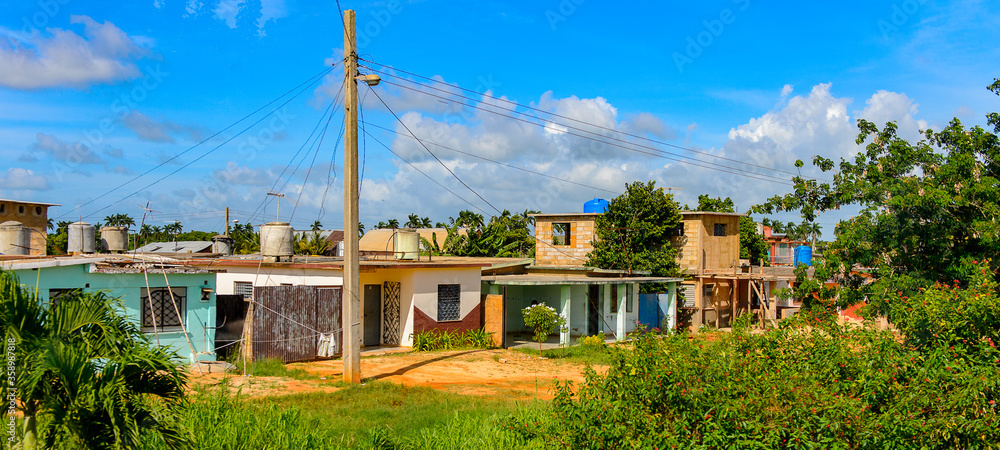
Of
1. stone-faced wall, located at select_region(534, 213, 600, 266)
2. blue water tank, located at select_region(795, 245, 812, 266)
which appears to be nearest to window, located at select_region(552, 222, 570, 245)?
stone-faced wall, located at select_region(534, 213, 600, 266)

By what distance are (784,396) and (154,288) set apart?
14.2 metres

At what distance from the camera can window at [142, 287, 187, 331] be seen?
1572 centimetres

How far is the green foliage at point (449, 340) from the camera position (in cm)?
2077

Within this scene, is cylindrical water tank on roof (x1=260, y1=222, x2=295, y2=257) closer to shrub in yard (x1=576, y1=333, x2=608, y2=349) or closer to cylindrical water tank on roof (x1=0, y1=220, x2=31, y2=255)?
cylindrical water tank on roof (x1=0, y1=220, x2=31, y2=255)

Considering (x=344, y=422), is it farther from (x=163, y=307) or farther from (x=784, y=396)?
(x=163, y=307)

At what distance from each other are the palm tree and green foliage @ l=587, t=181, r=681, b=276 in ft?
81.1

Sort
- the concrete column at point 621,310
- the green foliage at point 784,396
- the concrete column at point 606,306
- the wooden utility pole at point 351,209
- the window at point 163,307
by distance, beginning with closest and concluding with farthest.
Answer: the green foliage at point 784,396 < the wooden utility pole at point 351,209 < the window at point 163,307 < the concrete column at point 621,310 < the concrete column at point 606,306

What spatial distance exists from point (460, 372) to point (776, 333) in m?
11.0

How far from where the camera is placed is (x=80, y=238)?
20.9 m

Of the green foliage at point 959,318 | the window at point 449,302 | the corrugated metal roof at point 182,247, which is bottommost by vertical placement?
the window at point 449,302

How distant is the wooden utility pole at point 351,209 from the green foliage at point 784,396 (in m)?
7.86

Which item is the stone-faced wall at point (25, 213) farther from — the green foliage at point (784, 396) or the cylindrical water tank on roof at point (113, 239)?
the green foliage at point (784, 396)

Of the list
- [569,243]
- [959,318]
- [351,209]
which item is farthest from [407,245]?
[959,318]

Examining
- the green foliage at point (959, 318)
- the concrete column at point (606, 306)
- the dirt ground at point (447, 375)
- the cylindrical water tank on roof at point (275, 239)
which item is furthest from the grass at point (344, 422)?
the concrete column at point (606, 306)
